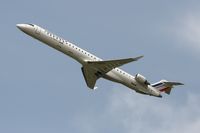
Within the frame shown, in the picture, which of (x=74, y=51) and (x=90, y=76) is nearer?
(x=74, y=51)

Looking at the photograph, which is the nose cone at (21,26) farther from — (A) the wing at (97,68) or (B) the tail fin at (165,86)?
(B) the tail fin at (165,86)

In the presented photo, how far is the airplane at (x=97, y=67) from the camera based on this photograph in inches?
2387

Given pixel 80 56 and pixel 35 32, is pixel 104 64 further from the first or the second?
pixel 35 32

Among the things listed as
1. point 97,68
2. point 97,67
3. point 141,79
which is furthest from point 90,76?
point 141,79

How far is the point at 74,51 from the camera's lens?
6141cm

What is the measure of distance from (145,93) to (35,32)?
12.0 metres

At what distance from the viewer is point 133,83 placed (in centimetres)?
6419

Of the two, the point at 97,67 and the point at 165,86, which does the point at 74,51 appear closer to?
the point at 97,67

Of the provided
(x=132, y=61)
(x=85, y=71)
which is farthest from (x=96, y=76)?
(x=132, y=61)

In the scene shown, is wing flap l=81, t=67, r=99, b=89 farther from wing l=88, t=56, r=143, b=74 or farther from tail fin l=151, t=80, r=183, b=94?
tail fin l=151, t=80, r=183, b=94

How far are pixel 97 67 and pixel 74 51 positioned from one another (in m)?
2.64

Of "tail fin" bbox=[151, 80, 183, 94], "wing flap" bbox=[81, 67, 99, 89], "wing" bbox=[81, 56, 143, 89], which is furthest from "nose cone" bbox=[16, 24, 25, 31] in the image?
"tail fin" bbox=[151, 80, 183, 94]

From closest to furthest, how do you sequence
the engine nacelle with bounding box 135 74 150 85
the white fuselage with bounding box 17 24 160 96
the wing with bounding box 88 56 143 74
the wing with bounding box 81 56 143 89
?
the white fuselage with bounding box 17 24 160 96, the wing with bounding box 88 56 143 74, the wing with bounding box 81 56 143 89, the engine nacelle with bounding box 135 74 150 85

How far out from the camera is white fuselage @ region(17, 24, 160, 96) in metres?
60.6
